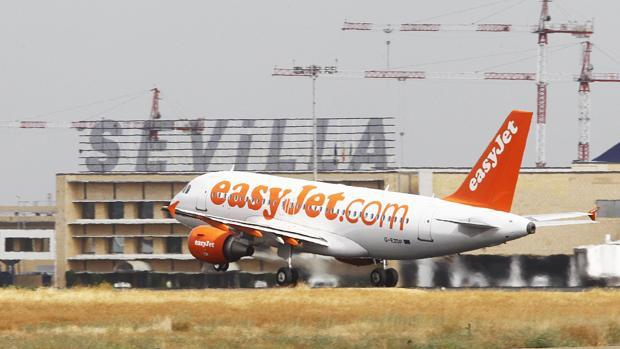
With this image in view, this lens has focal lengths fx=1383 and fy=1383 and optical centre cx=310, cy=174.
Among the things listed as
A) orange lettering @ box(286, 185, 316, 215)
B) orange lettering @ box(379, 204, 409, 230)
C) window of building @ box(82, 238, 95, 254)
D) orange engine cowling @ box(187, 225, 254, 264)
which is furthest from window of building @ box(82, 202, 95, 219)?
orange lettering @ box(379, 204, 409, 230)

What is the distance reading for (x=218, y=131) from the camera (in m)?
157

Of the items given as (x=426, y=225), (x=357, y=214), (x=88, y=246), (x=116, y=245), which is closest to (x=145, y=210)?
(x=116, y=245)

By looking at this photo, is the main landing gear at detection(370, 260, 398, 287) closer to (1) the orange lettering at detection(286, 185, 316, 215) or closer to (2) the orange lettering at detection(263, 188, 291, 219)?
(1) the orange lettering at detection(286, 185, 316, 215)

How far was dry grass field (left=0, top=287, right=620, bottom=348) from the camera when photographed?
3662 centimetres

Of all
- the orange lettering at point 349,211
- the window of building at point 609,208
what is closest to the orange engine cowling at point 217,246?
the orange lettering at point 349,211

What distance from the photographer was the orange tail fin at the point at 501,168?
5834 centimetres

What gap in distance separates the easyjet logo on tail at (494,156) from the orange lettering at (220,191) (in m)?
13.1

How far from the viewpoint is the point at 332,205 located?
6331 centimetres

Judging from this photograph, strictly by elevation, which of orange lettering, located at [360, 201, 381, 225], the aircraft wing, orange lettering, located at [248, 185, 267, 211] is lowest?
the aircraft wing

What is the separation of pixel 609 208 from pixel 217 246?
5818cm

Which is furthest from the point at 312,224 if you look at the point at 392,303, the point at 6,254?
the point at 6,254

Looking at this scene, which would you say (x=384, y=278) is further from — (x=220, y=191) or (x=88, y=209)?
(x=88, y=209)

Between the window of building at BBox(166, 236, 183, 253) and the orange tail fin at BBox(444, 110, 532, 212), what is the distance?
199ft

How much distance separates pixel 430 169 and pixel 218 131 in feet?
153
